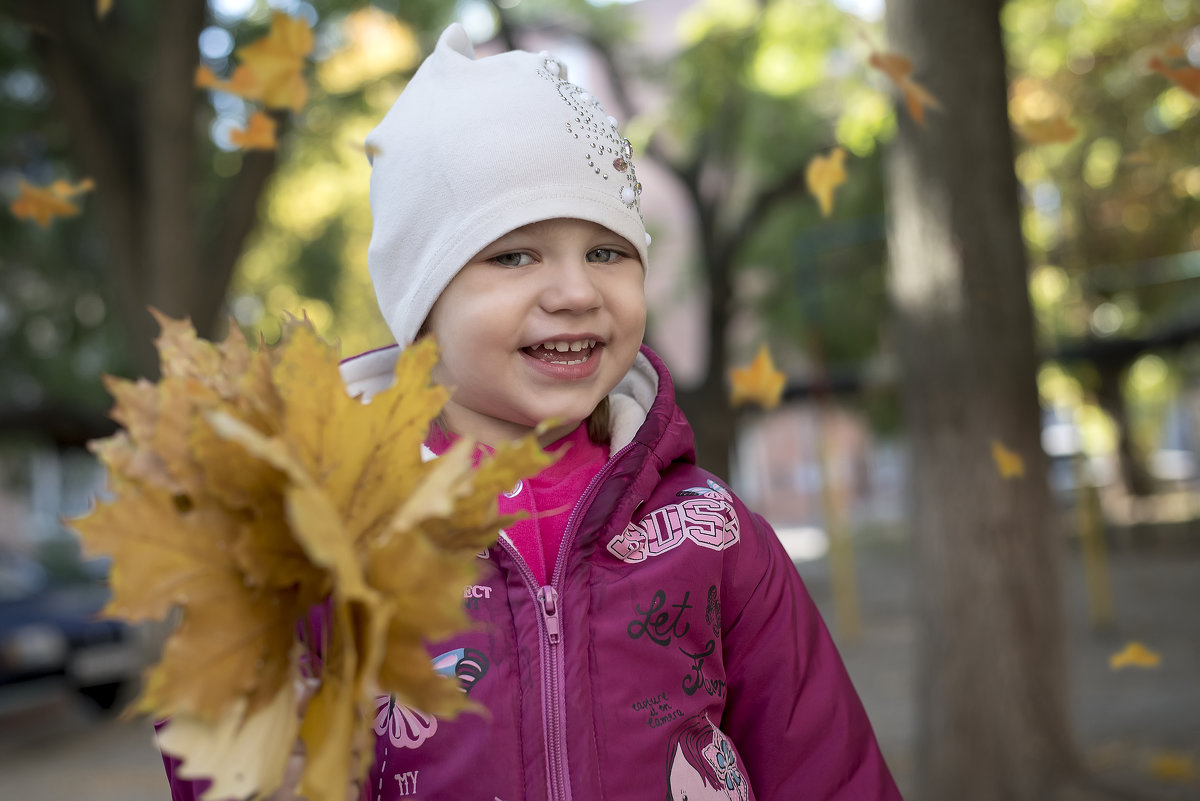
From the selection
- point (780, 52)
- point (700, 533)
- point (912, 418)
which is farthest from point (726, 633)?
point (780, 52)

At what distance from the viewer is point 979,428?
13.5 ft

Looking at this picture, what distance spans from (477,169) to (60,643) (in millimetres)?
8409

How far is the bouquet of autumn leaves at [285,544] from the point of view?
932mm

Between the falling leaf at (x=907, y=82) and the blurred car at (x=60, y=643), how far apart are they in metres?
6.81

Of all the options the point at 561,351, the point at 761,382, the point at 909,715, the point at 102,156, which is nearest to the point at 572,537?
the point at 561,351

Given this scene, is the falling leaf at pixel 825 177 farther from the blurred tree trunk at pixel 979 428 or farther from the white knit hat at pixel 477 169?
the white knit hat at pixel 477 169

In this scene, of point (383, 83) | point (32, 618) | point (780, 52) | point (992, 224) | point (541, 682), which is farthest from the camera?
point (780, 52)

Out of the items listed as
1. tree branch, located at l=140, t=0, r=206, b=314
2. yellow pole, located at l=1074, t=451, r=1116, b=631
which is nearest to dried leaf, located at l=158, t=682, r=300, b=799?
tree branch, located at l=140, t=0, r=206, b=314

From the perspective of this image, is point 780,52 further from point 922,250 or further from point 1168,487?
point 1168,487

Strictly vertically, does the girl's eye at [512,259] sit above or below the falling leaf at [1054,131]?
below

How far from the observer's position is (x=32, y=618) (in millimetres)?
8648

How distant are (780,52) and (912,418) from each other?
1115 cm

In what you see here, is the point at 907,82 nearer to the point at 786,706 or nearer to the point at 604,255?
the point at 604,255

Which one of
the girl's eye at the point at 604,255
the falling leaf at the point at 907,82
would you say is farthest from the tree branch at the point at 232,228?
the girl's eye at the point at 604,255
